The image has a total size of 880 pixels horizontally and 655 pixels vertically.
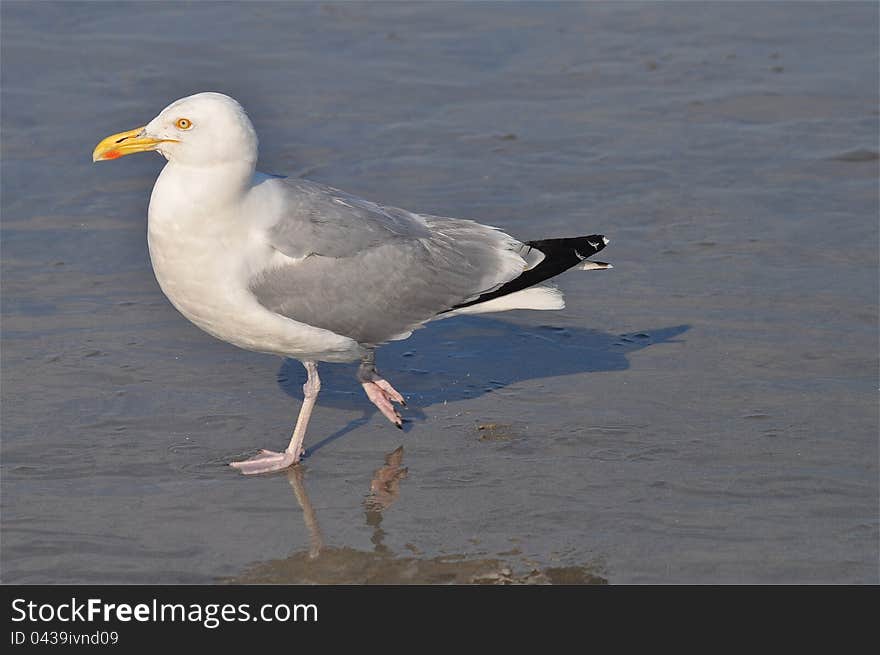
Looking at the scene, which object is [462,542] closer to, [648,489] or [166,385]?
[648,489]

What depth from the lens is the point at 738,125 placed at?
11953 millimetres

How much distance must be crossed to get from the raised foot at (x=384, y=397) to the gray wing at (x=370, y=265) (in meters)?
0.24

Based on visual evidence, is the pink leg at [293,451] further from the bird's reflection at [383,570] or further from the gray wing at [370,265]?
the bird's reflection at [383,570]

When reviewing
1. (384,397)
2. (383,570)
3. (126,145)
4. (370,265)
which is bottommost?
(383,570)

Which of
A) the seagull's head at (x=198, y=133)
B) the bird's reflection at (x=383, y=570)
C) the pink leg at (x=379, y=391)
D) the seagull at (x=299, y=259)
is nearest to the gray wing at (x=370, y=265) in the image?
the seagull at (x=299, y=259)

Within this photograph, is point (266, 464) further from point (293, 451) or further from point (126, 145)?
point (126, 145)

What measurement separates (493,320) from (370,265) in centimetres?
188

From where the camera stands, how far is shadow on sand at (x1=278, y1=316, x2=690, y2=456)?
7.93m

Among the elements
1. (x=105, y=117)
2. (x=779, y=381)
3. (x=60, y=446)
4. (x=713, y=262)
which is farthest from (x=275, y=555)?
(x=105, y=117)

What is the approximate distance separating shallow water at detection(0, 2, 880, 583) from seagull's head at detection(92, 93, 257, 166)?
160 centimetres

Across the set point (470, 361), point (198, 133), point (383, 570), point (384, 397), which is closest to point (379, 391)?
point (384, 397)

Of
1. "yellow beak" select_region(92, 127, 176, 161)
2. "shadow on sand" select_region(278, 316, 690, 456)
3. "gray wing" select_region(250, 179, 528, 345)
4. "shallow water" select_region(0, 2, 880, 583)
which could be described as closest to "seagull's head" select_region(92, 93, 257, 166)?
"yellow beak" select_region(92, 127, 176, 161)

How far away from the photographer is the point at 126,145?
662 cm

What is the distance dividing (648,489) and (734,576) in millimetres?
838
